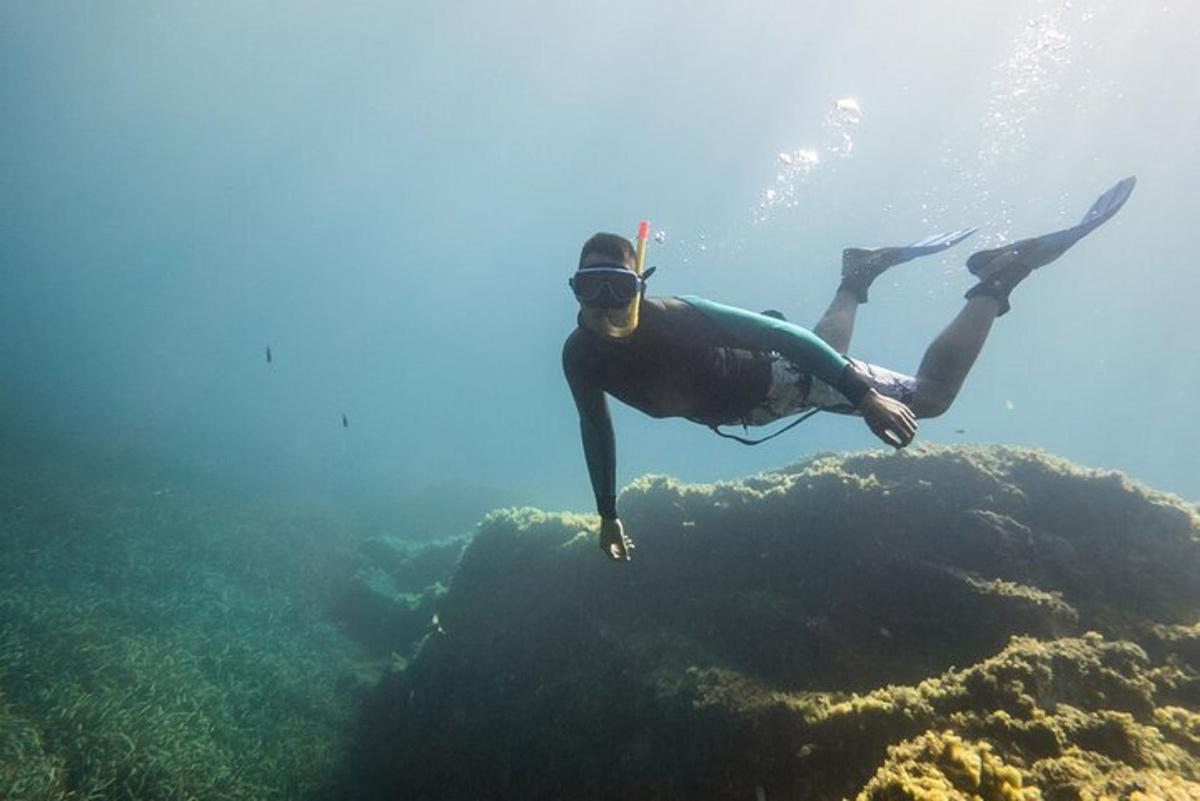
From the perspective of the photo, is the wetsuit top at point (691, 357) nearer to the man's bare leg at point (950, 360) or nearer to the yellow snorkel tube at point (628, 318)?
the yellow snorkel tube at point (628, 318)

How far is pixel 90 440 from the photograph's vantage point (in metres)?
31.2

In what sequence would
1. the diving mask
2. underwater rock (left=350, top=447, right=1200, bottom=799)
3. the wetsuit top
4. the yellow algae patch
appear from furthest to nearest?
the wetsuit top < the diving mask < underwater rock (left=350, top=447, right=1200, bottom=799) < the yellow algae patch

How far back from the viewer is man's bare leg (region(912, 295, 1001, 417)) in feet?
16.4

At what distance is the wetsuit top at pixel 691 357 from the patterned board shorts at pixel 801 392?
0.35ft

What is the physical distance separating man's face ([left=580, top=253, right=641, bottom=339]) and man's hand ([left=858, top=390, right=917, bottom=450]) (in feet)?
5.50

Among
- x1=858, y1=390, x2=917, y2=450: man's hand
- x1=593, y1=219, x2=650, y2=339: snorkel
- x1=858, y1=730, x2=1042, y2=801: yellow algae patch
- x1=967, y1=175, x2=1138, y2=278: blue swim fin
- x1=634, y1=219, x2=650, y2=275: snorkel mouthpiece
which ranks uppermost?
x1=967, y1=175, x2=1138, y2=278: blue swim fin

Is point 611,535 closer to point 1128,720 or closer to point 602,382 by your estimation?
point 602,382

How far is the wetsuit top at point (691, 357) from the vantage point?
14.4 feet

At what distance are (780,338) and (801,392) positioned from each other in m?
0.81

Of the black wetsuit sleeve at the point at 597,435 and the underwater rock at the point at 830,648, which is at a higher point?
the black wetsuit sleeve at the point at 597,435

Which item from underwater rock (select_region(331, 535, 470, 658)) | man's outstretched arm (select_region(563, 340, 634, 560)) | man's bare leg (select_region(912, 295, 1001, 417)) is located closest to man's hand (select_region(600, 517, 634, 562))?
man's outstretched arm (select_region(563, 340, 634, 560))

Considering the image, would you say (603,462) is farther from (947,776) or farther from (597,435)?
(947,776)

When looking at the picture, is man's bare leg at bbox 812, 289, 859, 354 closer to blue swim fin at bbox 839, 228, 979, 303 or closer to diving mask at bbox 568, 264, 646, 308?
blue swim fin at bbox 839, 228, 979, 303

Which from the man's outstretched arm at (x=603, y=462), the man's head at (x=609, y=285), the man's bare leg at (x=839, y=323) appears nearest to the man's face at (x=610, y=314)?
the man's head at (x=609, y=285)
